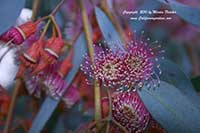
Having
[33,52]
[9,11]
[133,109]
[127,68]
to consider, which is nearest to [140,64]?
[127,68]

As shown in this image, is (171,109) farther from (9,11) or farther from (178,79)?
(9,11)

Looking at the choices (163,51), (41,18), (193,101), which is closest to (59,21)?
(41,18)

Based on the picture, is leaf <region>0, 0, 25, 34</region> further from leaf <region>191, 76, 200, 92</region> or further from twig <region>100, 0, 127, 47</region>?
leaf <region>191, 76, 200, 92</region>

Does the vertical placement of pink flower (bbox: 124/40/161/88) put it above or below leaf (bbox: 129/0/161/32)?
below

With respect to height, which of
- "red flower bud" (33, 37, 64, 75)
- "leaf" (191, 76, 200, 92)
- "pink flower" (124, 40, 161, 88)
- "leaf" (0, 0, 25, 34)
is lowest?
"leaf" (191, 76, 200, 92)

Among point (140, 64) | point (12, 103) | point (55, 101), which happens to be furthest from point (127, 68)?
point (12, 103)

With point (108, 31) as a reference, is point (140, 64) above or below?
below

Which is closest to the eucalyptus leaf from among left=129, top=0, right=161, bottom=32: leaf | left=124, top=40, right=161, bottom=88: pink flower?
left=129, top=0, right=161, bottom=32: leaf

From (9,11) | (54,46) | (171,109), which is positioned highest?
(9,11)
